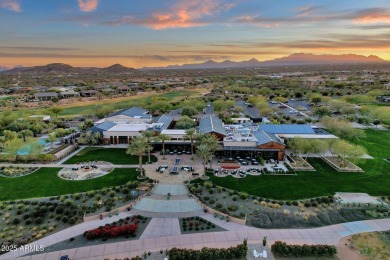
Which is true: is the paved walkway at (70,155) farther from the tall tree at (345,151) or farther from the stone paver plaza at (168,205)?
the tall tree at (345,151)

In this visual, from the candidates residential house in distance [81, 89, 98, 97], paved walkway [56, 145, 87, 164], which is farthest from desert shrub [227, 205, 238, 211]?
residential house in distance [81, 89, 98, 97]

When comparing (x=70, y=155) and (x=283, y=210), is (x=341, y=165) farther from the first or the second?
(x=70, y=155)

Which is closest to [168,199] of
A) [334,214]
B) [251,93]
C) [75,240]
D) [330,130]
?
[75,240]

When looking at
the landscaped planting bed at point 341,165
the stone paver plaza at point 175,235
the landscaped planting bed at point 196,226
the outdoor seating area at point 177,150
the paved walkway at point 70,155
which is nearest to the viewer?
the stone paver plaza at point 175,235

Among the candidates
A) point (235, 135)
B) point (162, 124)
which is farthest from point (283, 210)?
point (162, 124)

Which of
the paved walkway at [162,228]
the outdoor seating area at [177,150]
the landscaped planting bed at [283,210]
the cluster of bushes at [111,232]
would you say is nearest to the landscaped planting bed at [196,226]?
the paved walkway at [162,228]
